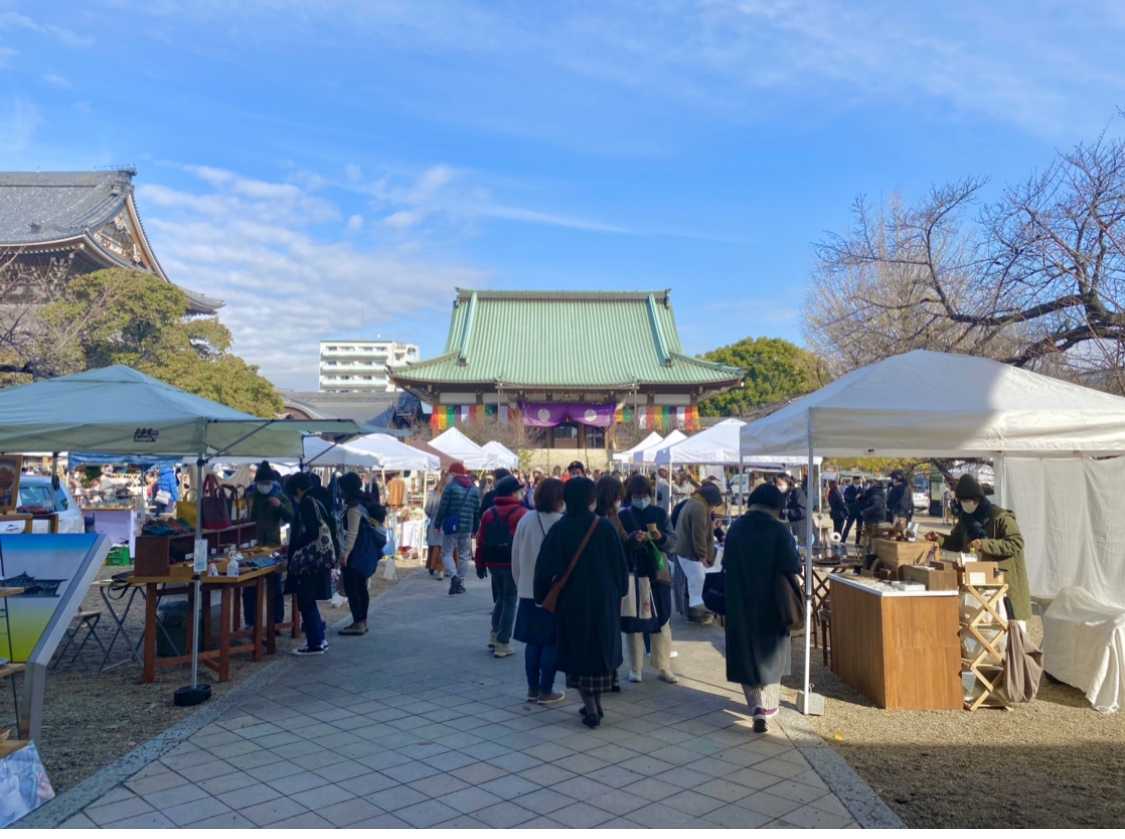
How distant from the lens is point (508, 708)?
5750 mm

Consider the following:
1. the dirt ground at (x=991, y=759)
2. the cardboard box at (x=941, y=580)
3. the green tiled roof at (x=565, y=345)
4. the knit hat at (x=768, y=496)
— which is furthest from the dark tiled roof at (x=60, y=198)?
the dirt ground at (x=991, y=759)

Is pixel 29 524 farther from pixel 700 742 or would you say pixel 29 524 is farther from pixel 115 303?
pixel 115 303

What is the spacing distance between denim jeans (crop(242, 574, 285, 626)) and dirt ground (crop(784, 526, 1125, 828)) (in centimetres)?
468

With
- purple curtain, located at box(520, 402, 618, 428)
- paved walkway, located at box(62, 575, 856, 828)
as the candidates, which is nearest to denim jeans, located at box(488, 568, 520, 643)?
paved walkway, located at box(62, 575, 856, 828)

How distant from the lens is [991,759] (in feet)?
15.9

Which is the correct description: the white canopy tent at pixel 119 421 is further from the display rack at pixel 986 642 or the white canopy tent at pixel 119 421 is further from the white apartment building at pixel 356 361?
the white apartment building at pixel 356 361

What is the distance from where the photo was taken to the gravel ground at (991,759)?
13.3 ft

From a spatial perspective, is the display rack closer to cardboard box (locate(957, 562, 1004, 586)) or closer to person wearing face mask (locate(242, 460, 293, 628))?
cardboard box (locate(957, 562, 1004, 586))

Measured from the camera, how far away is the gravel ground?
4.06 m

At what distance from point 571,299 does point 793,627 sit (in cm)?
4394

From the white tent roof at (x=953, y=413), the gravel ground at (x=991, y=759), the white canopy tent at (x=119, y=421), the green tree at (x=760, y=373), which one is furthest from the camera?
the green tree at (x=760, y=373)

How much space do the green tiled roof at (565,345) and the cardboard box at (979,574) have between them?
33.9m

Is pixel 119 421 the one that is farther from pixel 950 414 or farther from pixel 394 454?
pixel 394 454

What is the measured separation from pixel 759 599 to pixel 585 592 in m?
1.12
